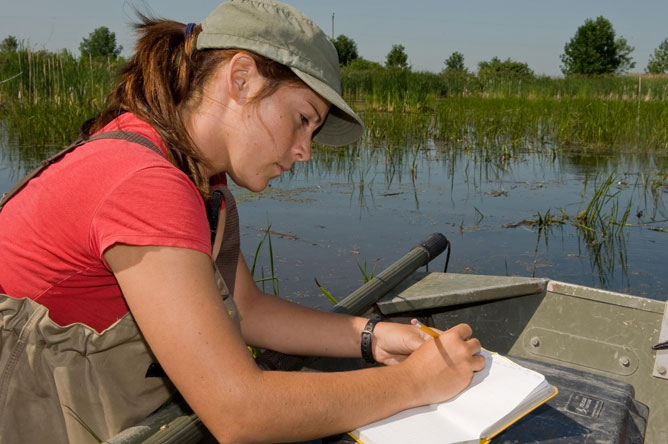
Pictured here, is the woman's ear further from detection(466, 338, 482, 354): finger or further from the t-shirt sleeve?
detection(466, 338, 482, 354): finger

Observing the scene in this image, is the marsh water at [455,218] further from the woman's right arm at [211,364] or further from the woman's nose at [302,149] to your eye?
the woman's right arm at [211,364]

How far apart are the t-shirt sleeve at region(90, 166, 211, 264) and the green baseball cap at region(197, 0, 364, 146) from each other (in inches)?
13.4

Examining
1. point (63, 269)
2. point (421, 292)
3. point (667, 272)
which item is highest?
point (63, 269)

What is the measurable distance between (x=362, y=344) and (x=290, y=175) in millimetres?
5686

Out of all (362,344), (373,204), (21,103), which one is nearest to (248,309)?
(362,344)

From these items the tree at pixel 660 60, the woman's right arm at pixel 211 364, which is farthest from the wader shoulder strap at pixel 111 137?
the tree at pixel 660 60

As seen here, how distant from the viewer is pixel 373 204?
19.8 feet

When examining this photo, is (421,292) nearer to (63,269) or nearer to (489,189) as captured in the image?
(63,269)

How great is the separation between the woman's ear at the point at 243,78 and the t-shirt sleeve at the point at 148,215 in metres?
0.27

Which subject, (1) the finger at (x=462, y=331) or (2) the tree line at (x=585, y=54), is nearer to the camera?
(1) the finger at (x=462, y=331)

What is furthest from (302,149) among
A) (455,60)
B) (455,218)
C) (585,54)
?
(455,60)

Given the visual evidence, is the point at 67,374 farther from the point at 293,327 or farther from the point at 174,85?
the point at 293,327

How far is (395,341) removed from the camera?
170 centimetres

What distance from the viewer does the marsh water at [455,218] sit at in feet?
14.3
